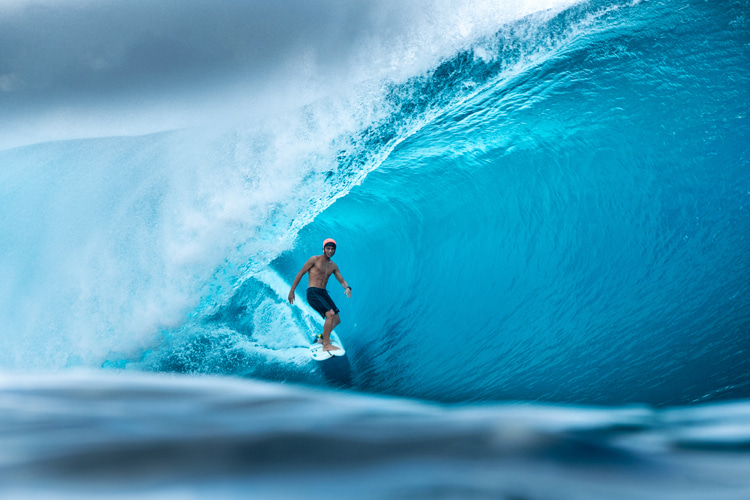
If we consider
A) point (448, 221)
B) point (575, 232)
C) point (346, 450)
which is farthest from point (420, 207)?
point (346, 450)

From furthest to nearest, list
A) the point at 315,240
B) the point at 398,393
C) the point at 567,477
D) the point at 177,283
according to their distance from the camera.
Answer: the point at 315,240, the point at 177,283, the point at 398,393, the point at 567,477

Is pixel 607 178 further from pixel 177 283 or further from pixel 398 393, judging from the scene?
pixel 177 283

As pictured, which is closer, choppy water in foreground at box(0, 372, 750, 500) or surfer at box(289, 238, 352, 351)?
choppy water in foreground at box(0, 372, 750, 500)

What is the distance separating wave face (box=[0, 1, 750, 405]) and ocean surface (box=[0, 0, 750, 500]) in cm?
3

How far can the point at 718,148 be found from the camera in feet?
15.5

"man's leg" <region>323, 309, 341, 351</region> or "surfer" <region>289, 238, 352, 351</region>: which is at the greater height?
"surfer" <region>289, 238, 352, 351</region>

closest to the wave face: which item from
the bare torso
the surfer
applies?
the surfer

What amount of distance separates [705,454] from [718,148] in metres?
5.42

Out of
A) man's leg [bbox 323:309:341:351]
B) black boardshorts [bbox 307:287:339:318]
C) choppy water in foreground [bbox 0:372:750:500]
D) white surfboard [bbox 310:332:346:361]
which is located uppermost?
choppy water in foreground [bbox 0:372:750:500]

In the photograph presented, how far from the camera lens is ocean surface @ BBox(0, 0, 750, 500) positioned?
13.2ft

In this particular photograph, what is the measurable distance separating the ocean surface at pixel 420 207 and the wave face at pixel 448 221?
0.09 feet

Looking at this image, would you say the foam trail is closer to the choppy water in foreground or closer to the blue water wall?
the blue water wall

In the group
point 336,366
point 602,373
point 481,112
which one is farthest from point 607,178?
point 336,366

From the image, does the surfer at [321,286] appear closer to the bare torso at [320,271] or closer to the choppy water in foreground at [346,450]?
the bare torso at [320,271]
